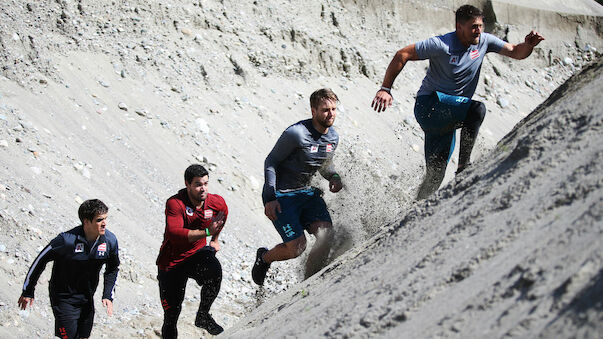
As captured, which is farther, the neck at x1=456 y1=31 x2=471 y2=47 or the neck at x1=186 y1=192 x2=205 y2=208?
the neck at x1=456 y1=31 x2=471 y2=47

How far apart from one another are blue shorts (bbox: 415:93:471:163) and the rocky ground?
2.71 ft

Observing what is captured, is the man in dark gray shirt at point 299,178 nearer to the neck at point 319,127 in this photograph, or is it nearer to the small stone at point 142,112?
the neck at point 319,127

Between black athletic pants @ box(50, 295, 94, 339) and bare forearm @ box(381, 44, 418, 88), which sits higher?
bare forearm @ box(381, 44, 418, 88)

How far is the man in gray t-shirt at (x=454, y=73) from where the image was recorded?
6508mm

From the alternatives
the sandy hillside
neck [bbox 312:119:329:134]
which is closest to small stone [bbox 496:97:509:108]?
neck [bbox 312:119:329:134]

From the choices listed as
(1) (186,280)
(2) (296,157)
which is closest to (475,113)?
(2) (296,157)

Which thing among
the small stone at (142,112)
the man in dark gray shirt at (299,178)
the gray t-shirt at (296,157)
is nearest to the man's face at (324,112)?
the man in dark gray shirt at (299,178)

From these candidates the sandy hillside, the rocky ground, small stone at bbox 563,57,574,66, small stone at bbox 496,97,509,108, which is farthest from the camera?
small stone at bbox 563,57,574,66

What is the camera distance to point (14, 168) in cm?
810

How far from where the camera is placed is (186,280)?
598cm

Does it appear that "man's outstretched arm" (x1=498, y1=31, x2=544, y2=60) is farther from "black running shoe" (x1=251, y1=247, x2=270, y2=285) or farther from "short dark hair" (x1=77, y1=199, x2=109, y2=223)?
"short dark hair" (x1=77, y1=199, x2=109, y2=223)

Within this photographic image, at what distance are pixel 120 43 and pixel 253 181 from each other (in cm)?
299

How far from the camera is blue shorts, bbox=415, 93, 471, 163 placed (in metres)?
6.66

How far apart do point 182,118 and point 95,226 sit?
214 inches
